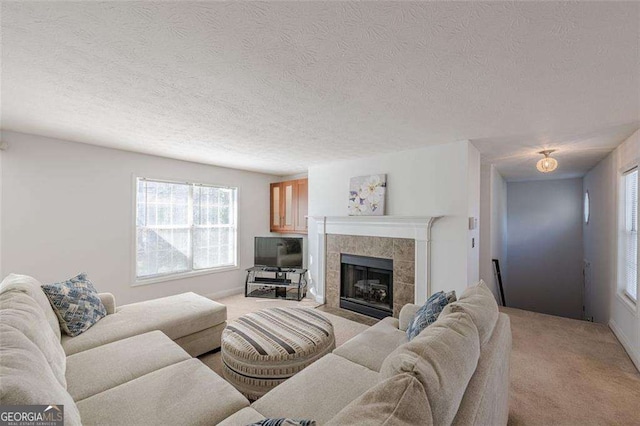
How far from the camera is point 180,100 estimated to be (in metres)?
2.01

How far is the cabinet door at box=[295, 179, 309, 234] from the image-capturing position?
4.90m

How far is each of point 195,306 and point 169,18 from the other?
249 cm

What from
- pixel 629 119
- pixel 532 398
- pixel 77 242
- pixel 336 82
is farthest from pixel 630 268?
pixel 77 242

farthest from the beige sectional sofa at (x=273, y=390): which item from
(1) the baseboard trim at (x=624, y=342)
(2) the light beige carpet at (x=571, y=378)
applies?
(1) the baseboard trim at (x=624, y=342)

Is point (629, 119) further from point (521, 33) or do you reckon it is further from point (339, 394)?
point (339, 394)

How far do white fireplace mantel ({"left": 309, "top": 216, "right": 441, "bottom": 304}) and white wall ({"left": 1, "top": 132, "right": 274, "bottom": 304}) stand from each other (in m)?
2.15

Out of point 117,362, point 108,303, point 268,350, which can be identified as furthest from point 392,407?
point 108,303

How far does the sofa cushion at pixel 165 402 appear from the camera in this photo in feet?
4.05

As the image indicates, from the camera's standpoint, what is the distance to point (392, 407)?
73 cm

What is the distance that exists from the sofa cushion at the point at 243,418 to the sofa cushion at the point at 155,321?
1.42 meters

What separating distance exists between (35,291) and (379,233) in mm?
3413

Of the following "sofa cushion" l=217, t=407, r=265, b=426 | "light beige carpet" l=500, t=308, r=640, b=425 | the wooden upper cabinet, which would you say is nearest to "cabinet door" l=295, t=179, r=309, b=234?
the wooden upper cabinet

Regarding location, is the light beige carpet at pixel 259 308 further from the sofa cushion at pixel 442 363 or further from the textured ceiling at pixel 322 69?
the textured ceiling at pixel 322 69

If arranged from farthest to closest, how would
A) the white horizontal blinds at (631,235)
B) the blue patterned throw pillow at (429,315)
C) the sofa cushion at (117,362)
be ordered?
the white horizontal blinds at (631,235)
the blue patterned throw pillow at (429,315)
the sofa cushion at (117,362)
